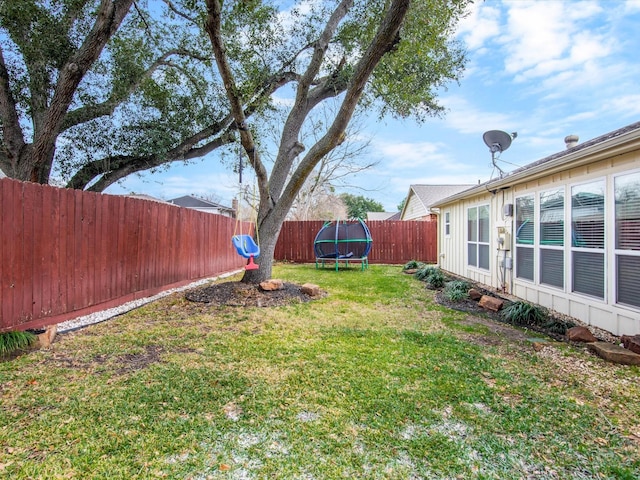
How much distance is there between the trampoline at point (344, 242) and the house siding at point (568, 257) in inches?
168

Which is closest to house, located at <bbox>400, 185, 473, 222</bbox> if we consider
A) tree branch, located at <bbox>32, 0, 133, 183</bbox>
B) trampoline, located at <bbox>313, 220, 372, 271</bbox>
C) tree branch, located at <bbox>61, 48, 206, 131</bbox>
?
trampoline, located at <bbox>313, 220, 372, 271</bbox>

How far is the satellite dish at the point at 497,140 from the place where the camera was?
6816 mm

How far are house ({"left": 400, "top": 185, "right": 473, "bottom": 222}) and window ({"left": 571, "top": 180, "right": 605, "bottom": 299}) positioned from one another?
10871mm

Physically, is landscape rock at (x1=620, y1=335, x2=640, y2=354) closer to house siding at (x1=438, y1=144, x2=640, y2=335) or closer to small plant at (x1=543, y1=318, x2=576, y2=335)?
house siding at (x1=438, y1=144, x2=640, y2=335)

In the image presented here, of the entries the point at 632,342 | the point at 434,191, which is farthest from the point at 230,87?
the point at 434,191

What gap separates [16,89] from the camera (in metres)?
5.95

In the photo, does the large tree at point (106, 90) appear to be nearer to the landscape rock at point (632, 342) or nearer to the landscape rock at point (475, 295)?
the landscape rock at point (475, 295)

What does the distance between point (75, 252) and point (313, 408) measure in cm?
386

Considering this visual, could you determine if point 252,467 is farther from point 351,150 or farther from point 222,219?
point 351,150

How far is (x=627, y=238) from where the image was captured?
361 cm

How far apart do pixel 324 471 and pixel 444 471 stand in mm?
608

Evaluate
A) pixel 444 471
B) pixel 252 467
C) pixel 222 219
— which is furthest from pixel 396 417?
pixel 222 219

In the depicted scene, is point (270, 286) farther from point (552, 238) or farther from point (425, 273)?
point (425, 273)

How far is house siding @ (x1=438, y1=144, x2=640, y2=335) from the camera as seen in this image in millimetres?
3697
